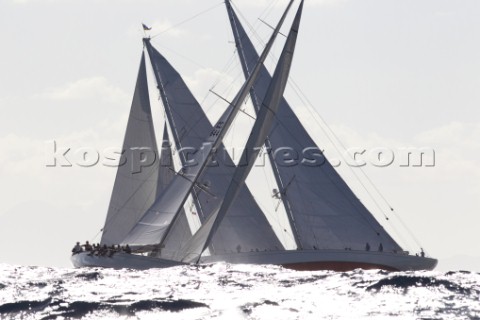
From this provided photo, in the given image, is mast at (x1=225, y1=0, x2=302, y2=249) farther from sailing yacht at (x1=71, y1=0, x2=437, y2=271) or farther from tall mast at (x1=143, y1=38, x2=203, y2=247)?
tall mast at (x1=143, y1=38, x2=203, y2=247)

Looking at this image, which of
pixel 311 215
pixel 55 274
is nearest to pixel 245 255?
pixel 311 215

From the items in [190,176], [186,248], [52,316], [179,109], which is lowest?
[52,316]

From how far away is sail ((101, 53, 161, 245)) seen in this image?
181ft

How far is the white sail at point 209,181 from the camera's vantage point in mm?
53719

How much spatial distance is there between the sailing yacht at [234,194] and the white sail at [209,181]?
50 mm

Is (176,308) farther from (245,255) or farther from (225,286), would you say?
(245,255)

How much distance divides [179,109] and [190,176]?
9.25 meters

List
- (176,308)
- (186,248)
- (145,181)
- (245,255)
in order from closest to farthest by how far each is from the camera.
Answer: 1. (176,308)
2. (186,248)
3. (245,255)
4. (145,181)

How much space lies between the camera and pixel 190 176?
48.5 metres

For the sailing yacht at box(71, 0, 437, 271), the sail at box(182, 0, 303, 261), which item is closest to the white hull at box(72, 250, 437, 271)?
the sailing yacht at box(71, 0, 437, 271)

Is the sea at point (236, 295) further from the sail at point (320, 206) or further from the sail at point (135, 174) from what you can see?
the sail at point (135, 174)

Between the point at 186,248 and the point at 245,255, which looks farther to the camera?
the point at 245,255

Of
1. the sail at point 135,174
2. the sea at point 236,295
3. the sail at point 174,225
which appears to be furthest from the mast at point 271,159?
the sea at point 236,295

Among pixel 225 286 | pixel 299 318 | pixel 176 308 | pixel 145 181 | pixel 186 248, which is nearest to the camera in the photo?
pixel 299 318
